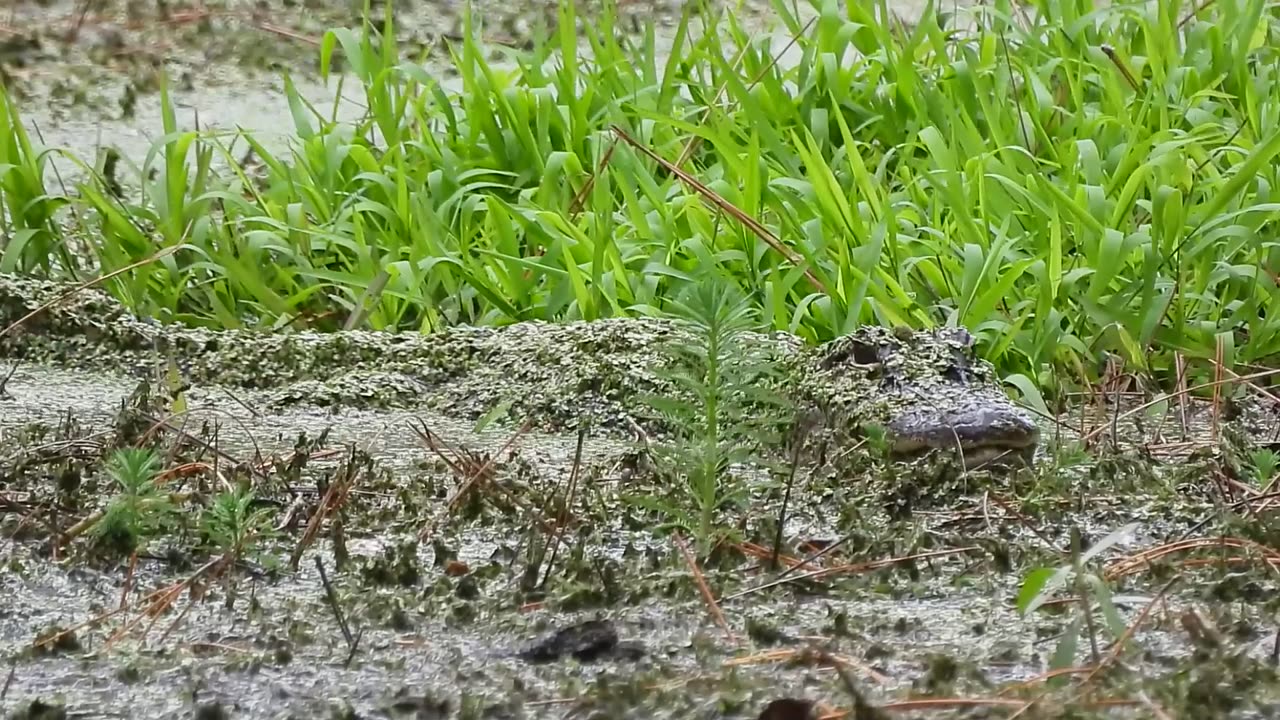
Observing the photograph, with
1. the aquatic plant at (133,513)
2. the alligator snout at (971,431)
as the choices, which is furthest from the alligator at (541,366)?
the aquatic plant at (133,513)

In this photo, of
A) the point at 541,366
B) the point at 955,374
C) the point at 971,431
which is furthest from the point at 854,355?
the point at 541,366

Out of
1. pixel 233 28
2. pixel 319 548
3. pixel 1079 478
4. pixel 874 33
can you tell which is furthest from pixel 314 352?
pixel 233 28

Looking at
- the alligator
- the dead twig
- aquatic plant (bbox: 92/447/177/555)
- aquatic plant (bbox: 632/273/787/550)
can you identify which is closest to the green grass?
the alligator

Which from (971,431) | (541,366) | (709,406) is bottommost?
(541,366)

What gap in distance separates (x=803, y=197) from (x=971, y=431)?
42.3 inches

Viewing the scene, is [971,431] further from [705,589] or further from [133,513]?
[133,513]

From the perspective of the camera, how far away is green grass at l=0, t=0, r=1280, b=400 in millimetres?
2840

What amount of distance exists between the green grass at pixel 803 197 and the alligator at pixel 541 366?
9.6 inches

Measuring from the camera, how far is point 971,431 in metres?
2.17

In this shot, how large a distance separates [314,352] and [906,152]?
129cm

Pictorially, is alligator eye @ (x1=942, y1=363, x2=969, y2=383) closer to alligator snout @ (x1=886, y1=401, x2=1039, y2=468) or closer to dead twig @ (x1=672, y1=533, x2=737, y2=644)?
alligator snout @ (x1=886, y1=401, x2=1039, y2=468)

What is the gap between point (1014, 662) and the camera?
142 centimetres

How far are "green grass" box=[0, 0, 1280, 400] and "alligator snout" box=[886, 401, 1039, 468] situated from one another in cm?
41

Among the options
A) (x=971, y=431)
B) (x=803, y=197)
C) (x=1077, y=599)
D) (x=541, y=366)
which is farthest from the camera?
(x=803, y=197)
